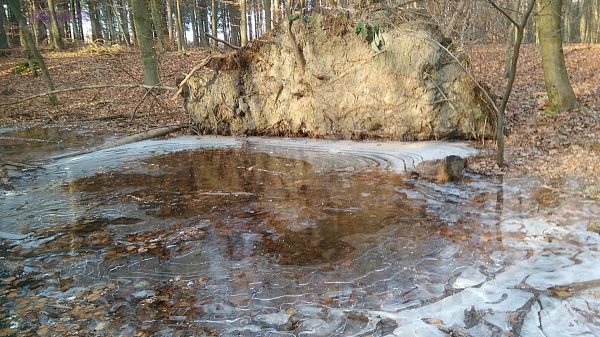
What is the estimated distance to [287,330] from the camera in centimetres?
332

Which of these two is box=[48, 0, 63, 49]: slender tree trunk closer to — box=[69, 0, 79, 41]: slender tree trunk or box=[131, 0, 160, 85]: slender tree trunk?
box=[69, 0, 79, 41]: slender tree trunk

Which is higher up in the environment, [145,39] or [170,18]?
[170,18]

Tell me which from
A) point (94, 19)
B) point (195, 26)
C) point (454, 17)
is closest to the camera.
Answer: point (454, 17)

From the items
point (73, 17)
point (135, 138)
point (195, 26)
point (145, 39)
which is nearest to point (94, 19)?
point (73, 17)

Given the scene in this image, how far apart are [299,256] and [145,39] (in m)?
14.2

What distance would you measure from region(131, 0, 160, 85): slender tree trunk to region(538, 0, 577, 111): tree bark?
12.4 m

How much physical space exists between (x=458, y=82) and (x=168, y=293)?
8273 mm

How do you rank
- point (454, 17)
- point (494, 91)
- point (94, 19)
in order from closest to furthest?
point (454, 17)
point (494, 91)
point (94, 19)

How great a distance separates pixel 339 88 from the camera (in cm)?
1101

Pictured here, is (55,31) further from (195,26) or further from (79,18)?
(195,26)

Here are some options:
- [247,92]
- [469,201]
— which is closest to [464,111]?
[469,201]

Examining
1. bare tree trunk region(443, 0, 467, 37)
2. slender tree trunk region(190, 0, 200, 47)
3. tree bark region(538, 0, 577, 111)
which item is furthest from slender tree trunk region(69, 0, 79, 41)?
tree bark region(538, 0, 577, 111)

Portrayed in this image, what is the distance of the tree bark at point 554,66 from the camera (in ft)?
34.4

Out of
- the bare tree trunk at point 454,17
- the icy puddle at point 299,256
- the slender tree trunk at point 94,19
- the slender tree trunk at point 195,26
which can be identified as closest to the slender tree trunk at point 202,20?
the slender tree trunk at point 195,26
